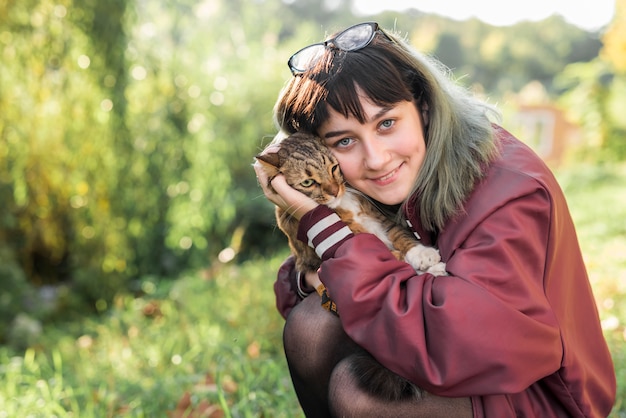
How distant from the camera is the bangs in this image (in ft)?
6.43

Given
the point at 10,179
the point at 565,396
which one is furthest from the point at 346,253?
the point at 10,179

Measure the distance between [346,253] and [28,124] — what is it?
4301mm

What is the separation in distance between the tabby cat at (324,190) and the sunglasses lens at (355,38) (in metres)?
0.33

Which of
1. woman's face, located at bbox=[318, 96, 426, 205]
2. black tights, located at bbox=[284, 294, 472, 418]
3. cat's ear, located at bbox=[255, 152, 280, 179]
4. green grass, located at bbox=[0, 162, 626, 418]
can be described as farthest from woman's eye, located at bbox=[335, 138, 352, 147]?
green grass, located at bbox=[0, 162, 626, 418]

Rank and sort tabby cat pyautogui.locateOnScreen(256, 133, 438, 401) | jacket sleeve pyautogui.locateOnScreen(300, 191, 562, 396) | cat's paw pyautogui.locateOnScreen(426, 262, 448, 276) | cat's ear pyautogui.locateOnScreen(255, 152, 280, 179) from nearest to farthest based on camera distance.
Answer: jacket sleeve pyautogui.locateOnScreen(300, 191, 562, 396) < cat's paw pyautogui.locateOnScreen(426, 262, 448, 276) < tabby cat pyautogui.locateOnScreen(256, 133, 438, 401) < cat's ear pyautogui.locateOnScreen(255, 152, 280, 179)

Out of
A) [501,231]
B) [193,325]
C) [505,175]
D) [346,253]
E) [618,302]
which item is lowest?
[193,325]

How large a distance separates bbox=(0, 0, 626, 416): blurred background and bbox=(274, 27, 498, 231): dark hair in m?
1.31

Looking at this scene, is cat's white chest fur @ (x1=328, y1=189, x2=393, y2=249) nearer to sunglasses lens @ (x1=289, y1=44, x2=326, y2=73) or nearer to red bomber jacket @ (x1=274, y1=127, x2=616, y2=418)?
red bomber jacket @ (x1=274, y1=127, x2=616, y2=418)

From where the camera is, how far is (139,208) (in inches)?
230

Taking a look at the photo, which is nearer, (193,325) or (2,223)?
(193,325)

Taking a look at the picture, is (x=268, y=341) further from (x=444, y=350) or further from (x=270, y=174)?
(x=444, y=350)

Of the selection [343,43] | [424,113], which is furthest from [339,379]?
[343,43]

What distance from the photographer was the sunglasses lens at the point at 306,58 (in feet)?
6.93

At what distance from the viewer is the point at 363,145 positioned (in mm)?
2031
